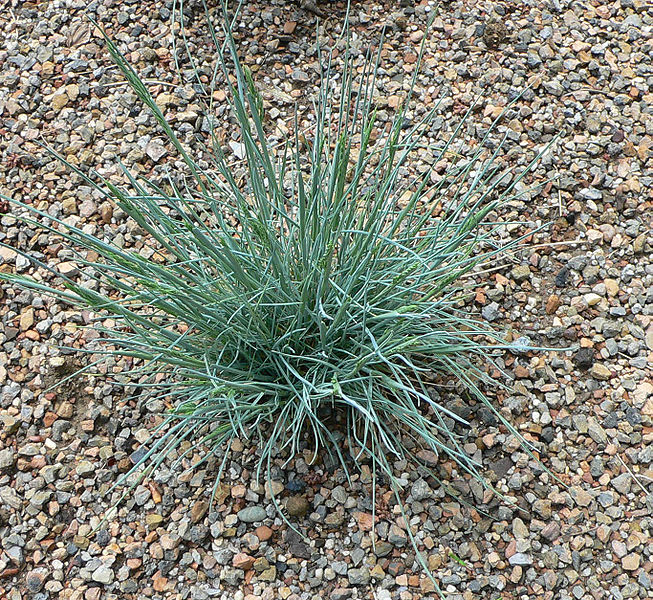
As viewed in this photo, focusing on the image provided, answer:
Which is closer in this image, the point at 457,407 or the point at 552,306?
the point at 457,407


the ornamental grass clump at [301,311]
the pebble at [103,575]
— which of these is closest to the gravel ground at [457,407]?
the pebble at [103,575]

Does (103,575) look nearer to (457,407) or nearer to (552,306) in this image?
(457,407)

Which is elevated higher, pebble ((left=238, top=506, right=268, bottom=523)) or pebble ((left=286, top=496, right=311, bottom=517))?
pebble ((left=286, top=496, right=311, bottom=517))

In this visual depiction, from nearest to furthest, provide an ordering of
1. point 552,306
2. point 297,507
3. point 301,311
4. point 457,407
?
point 301,311, point 297,507, point 457,407, point 552,306

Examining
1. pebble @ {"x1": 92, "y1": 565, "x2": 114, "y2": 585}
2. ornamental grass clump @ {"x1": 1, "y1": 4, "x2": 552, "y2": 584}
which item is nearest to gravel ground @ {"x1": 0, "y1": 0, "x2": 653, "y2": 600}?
pebble @ {"x1": 92, "y1": 565, "x2": 114, "y2": 585}

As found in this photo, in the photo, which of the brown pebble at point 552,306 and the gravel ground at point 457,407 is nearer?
the gravel ground at point 457,407

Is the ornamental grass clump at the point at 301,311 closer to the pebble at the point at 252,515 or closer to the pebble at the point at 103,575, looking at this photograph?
the pebble at the point at 252,515

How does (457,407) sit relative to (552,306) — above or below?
A: below

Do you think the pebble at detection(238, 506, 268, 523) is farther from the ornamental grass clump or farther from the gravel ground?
the ornamental grass clump

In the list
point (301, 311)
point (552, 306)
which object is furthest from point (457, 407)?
point (301, 311)
